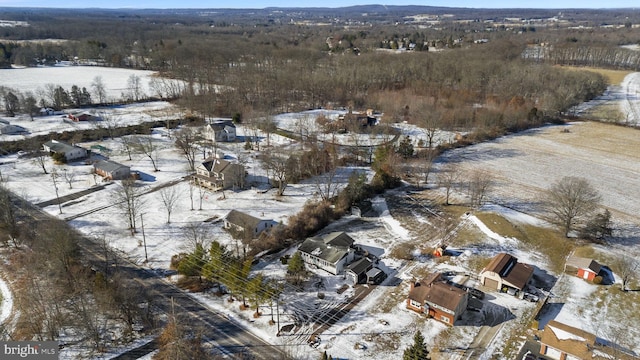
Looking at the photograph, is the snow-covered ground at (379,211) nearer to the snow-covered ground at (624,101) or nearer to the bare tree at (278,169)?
the bare tree at (278,169)

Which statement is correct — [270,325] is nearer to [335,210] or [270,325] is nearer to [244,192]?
[335,210]

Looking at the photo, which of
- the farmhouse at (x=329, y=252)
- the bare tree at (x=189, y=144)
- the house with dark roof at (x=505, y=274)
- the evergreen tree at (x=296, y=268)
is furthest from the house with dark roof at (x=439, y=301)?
the bare tree at (x=189, y=144)

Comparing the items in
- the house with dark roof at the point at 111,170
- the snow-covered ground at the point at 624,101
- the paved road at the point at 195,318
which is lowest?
the paved road at the point at 195,318

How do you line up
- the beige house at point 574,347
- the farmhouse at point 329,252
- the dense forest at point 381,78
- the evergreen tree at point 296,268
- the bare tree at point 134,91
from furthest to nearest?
1. the bare tree at point 134,91
2. the dense forest at point 381,78
3. the farmhouse at point 329,252
4. the evergreen tree at point 296,268
5. the beige house at point 574,347

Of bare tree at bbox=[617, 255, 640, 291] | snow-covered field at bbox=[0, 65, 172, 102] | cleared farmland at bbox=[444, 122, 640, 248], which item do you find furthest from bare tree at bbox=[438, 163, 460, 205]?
snow-covered field at bbox=[0, 65, 172, 102]

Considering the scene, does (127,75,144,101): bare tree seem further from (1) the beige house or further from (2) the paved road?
(1) the beige house

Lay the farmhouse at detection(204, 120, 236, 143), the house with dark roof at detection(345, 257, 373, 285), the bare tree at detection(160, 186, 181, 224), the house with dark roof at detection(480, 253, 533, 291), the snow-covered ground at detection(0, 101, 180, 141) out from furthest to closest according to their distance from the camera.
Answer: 1. the snow-covered ground at detection(0, 101, 180, 141)
2. the farmhouse at detection(204, 120, 236, 143)
3. the bare tree at detection(160, 186, 181, 224)
4. the house with dark roof at detection(345, 257, 373, 285)
5. the house with dark roof at detection(480, 253, 533, 291)
